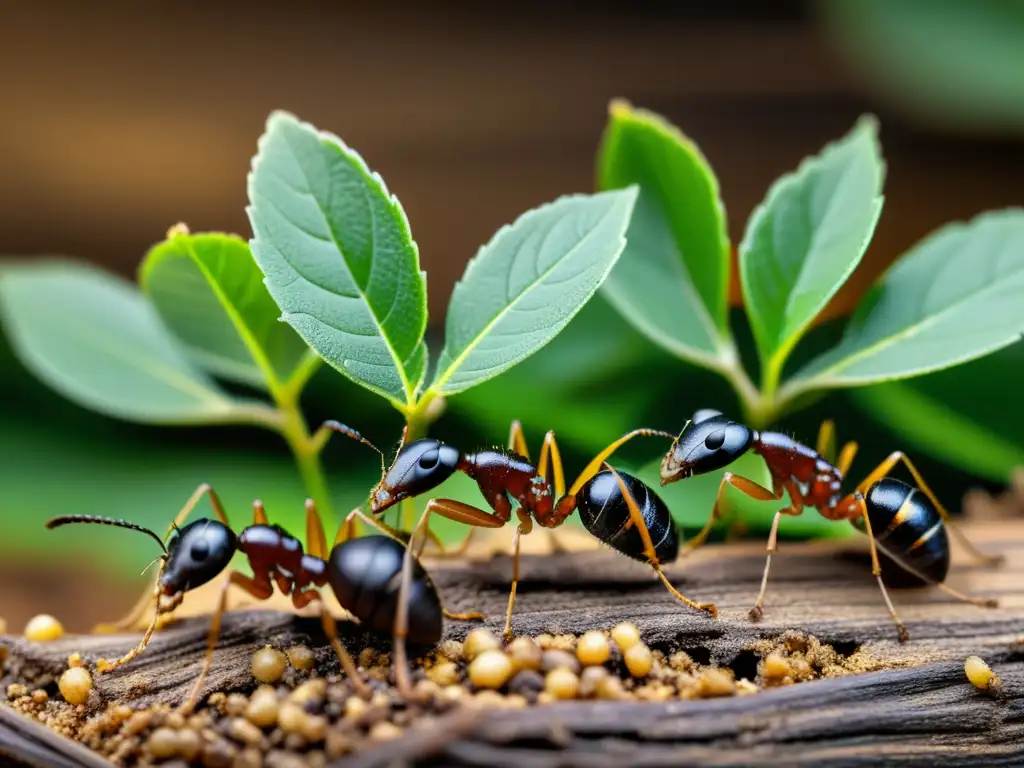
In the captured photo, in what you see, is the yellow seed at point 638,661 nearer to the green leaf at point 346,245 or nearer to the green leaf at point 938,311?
the green leaf at point 346,245

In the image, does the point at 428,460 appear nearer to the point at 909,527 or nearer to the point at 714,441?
the point at 714,441

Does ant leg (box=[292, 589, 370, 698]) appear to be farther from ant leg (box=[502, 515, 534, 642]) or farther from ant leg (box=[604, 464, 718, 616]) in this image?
ant leg (box=[604, 464, 718, 616])

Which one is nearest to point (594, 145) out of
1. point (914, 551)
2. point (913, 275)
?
point (913, 275)

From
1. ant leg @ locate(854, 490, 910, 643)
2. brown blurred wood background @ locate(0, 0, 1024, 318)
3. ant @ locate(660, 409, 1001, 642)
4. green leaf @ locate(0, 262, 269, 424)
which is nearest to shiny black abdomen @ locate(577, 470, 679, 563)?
ant @ locate(660, 409, 1001, 642)

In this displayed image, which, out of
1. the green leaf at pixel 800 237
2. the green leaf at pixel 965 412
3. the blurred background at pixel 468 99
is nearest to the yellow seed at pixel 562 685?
the green leaf at pixel 800 237

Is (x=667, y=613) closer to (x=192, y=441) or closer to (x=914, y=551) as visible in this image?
(x=914, y=551)

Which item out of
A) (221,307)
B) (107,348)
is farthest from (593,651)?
(107,348)
